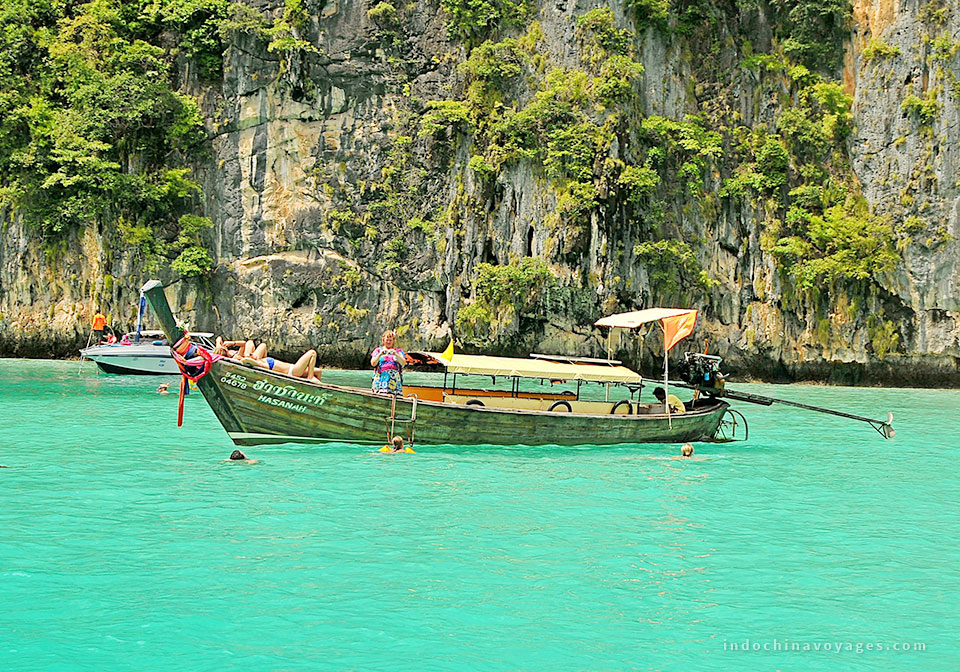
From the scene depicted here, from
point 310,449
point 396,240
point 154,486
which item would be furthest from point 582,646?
point 396,240

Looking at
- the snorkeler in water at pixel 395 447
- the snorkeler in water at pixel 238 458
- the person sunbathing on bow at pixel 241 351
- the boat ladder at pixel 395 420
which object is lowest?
the snorkeler in water at pixel 238 458

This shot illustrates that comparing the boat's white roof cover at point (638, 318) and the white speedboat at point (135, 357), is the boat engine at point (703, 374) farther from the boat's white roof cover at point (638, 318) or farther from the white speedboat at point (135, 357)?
the white speedboat at point (135, 357)

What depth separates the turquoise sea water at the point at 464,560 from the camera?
6.14 metres

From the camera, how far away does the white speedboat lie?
26.9 meters

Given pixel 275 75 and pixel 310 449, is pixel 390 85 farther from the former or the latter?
pixel 310 449

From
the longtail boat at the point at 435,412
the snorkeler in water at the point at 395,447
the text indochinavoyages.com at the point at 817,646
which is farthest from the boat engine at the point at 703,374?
the text indochinavoyages.com at the point at 817,646

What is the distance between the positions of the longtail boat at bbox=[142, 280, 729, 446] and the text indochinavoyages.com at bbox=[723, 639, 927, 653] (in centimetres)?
801

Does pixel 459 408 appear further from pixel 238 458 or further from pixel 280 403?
pixel 238 458

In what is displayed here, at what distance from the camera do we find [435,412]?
13.9 metres

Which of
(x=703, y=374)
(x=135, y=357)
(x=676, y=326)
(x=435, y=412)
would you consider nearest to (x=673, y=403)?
(x=703, y=374)

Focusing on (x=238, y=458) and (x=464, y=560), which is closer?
(x=464, y=560)

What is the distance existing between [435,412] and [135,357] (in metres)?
16.7

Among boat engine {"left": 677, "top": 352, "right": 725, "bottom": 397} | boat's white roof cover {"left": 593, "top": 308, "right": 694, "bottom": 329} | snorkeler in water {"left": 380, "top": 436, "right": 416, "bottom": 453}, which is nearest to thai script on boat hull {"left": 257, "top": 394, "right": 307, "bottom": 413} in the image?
snorkeler in water {"left": 380, "top": 436, "right": 416, "bottom": 453}

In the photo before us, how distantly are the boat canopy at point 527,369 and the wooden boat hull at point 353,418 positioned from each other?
67cm
